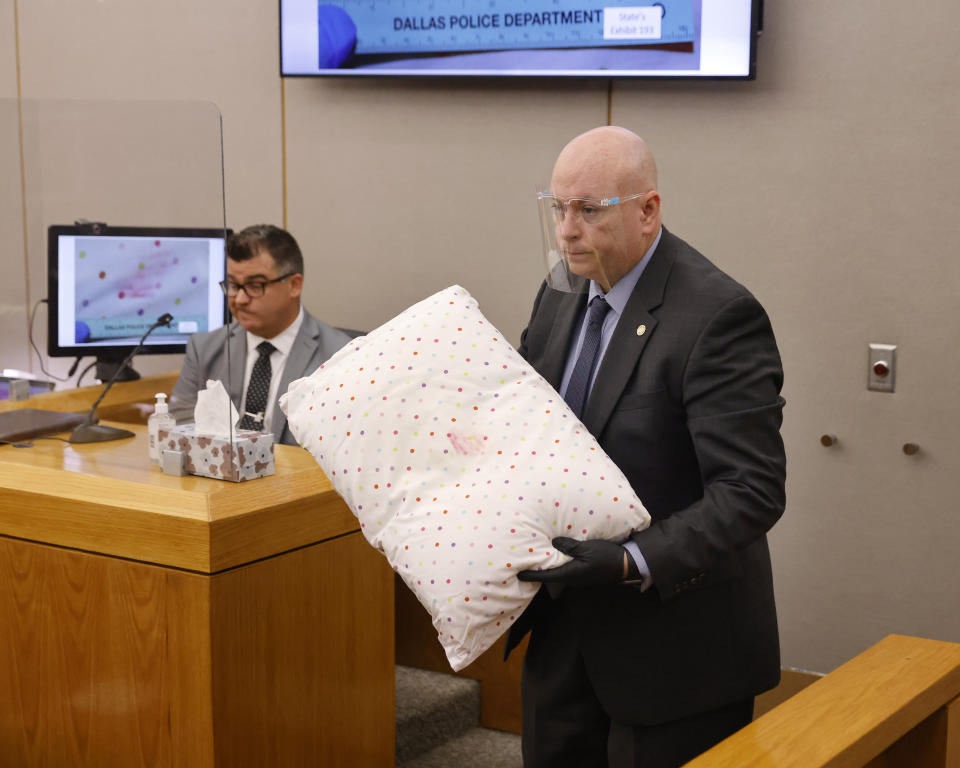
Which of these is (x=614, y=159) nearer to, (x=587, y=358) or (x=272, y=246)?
(x=587, y=358)

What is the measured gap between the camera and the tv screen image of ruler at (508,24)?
9.59 feet

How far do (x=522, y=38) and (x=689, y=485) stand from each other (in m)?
1.93

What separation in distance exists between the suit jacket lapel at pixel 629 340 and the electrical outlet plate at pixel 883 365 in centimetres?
139

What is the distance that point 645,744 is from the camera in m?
1.54

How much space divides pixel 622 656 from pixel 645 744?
14cm

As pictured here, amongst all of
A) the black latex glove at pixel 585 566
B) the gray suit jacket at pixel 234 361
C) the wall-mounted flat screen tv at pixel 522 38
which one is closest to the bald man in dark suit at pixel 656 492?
the black latex glove at pixel 585 566

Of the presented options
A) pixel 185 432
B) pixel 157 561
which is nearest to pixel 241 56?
pixel 185 432

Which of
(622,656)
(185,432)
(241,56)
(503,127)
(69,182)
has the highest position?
(241,56)

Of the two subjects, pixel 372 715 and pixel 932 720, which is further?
pixel 372 715

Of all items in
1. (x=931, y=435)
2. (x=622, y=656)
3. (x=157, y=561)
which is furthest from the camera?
(x=931, y=435)

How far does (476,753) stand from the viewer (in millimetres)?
2750

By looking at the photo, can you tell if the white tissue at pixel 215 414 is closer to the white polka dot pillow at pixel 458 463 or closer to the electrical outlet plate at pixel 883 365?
the white polka dot pillow at pixel 458 463

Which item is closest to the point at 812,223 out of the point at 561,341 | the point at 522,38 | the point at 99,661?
the point at 522,38

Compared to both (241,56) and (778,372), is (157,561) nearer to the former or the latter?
(778,372)
